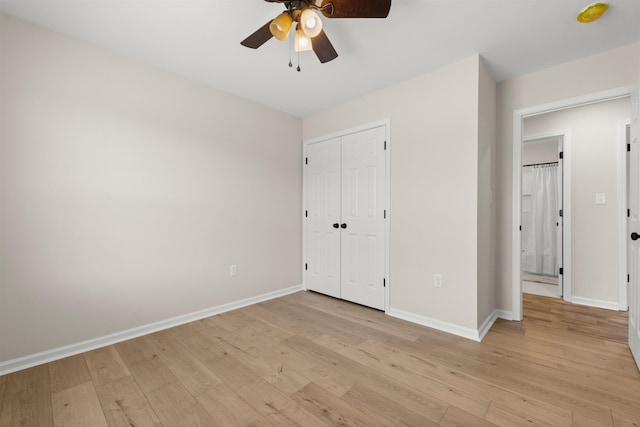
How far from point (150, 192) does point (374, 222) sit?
225 cm

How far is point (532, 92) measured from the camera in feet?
8.53

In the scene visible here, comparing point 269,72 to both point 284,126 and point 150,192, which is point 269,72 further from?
point 150,192

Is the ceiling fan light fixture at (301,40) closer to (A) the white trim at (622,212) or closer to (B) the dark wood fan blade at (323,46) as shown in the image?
(B) the dark wood fan blade at (323,46)

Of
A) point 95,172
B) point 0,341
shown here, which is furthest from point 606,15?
point 0,341

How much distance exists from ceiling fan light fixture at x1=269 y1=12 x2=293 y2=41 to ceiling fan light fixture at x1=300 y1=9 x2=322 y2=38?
11 cm

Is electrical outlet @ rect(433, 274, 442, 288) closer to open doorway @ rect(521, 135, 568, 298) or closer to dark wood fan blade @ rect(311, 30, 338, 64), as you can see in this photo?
dark wood fan blade @ rect(311, 30, 338, 64)

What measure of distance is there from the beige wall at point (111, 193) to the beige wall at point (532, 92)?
2670 mm

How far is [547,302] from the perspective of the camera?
10.6 feet

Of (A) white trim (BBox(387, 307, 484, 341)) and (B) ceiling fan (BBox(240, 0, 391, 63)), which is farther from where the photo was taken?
(A) white trim (BBox(387, 307, 484, 341))

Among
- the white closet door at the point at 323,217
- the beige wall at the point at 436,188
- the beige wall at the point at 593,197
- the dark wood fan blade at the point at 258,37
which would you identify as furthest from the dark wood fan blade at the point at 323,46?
the beige wall at the point at 593,197

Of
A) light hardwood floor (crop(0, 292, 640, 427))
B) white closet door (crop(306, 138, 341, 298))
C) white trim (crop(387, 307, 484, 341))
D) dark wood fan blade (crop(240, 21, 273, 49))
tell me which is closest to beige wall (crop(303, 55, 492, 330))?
white trim (crop(387, 307, 484, 341))

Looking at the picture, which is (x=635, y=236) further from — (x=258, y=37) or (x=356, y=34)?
(x=258, y=37)

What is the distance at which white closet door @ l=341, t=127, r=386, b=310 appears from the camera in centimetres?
296

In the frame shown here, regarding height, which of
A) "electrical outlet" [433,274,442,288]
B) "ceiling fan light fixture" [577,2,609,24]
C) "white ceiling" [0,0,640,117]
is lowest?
"electrical outlet" [433,274,442,288]
